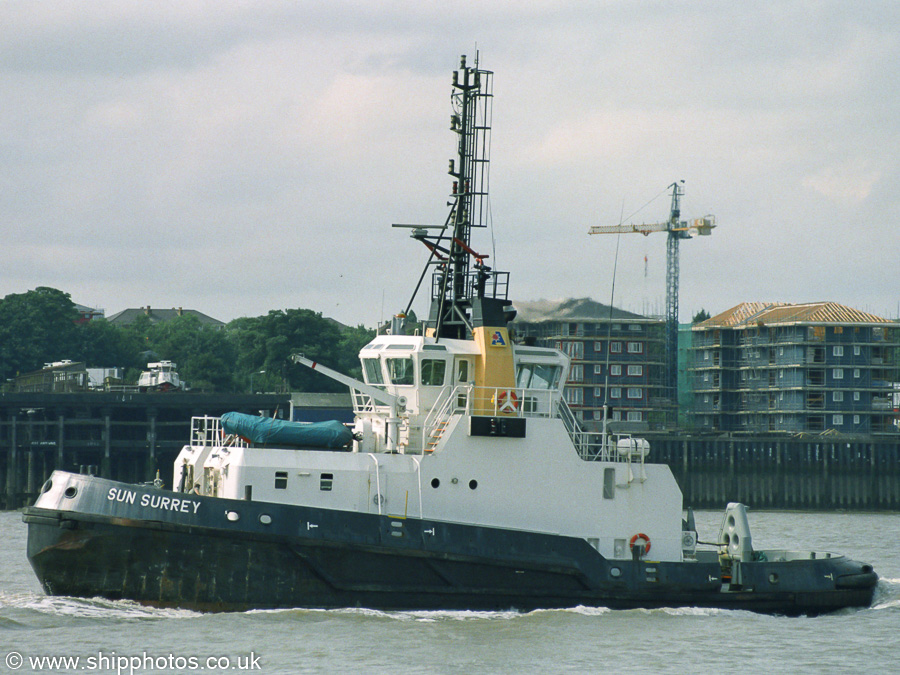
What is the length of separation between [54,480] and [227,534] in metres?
2.92

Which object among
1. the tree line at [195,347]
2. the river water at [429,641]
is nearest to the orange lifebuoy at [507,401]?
the river water at [429,641]

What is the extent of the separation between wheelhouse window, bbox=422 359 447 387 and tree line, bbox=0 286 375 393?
4014 cm

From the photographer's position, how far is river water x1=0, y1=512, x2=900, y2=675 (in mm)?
14336

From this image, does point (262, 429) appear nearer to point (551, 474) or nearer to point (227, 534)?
point (227, 534)

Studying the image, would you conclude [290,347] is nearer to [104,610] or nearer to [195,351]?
[195,351]

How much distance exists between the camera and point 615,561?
1712 cm

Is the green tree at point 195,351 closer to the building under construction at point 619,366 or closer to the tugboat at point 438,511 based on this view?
the building under construction at point 619,366

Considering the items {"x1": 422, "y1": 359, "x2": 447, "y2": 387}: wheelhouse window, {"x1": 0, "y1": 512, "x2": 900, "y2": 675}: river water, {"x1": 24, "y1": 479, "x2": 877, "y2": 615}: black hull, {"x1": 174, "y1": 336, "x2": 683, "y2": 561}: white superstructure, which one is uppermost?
{"x1": 422, "y1": 359, "x2": 447, "y2": 387}: wheelhouse window

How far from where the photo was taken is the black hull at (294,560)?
16047 millimetres

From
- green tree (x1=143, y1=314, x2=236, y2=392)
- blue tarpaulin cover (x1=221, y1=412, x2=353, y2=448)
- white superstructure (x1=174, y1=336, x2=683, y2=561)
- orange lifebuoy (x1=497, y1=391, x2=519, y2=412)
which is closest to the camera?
white superstructure (x1=174, y1=336, x2=683, y2=561)

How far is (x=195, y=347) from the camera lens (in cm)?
7662

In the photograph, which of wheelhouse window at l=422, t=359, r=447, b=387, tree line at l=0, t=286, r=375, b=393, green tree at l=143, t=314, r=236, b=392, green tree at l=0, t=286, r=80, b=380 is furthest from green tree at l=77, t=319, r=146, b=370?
wheelhouse window at l=422, t=359, r=447, b=387

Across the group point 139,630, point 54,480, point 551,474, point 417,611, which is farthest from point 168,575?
point 551,474

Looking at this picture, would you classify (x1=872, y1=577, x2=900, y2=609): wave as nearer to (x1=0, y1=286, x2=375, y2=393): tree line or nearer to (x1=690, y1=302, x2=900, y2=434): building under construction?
(x1=690, y1=302, x2=900, y2=434): building under construction
